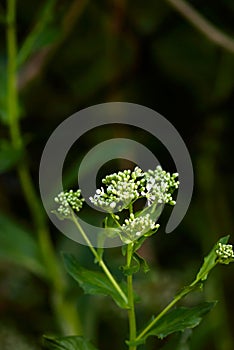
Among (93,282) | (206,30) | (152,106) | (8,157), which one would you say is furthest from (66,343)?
(152,106)

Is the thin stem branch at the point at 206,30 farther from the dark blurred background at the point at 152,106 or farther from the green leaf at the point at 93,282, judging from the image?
the green leaf at the point at 93,282

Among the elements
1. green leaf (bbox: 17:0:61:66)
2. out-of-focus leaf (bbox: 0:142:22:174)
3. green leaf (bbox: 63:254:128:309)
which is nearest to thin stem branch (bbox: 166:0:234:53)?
green leaf (bbox: 17:0:61:66)

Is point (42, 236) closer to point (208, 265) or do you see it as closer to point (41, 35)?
point (41, 35)

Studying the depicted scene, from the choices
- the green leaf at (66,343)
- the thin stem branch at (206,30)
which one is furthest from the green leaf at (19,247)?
the green leaf at (66,343)

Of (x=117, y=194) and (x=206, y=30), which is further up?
(x=206, y=30)

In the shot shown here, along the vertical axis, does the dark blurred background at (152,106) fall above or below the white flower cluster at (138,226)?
above

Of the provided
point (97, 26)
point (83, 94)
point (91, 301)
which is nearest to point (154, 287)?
point (91, 301)

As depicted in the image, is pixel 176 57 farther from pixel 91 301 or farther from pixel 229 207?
pixel 91 301

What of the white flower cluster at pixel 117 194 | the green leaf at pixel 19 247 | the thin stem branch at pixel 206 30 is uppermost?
the thin stem branch at pixel 206 30
